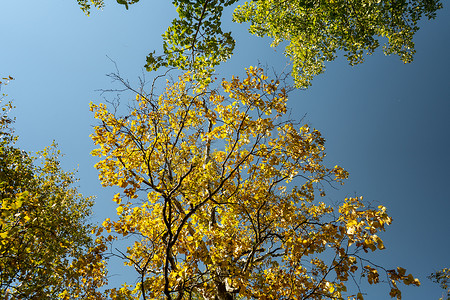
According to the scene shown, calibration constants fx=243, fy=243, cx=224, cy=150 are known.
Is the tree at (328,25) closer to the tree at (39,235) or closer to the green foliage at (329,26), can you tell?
the green foliage at (329,26)

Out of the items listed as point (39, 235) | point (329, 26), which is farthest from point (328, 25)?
Result: point (39, 235)

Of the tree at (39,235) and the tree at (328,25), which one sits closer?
the tree at (39,235)

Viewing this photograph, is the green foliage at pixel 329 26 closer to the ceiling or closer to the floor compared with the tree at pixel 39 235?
closer to the ceiling

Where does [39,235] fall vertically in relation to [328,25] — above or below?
below

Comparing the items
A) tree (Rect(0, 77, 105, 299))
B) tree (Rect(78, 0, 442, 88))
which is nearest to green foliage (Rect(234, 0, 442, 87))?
tree (Rect(78, 0, 442, 88))

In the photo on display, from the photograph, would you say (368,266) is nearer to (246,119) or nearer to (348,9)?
(246,119)

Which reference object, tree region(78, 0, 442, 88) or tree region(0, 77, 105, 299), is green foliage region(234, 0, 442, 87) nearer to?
tree region(78, 0, 442, 88)

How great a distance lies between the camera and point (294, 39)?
13.8 metres

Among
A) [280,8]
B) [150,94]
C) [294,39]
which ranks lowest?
[150,94]

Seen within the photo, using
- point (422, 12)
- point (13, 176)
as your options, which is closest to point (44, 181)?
point (13, 176)

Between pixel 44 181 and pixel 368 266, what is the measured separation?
15.1 meters

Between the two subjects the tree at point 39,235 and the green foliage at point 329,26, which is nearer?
the tree at point 39,235

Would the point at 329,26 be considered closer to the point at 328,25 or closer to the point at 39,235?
the point at 328,25

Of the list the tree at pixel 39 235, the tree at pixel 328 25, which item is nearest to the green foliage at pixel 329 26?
the tree at pixel 328 25
